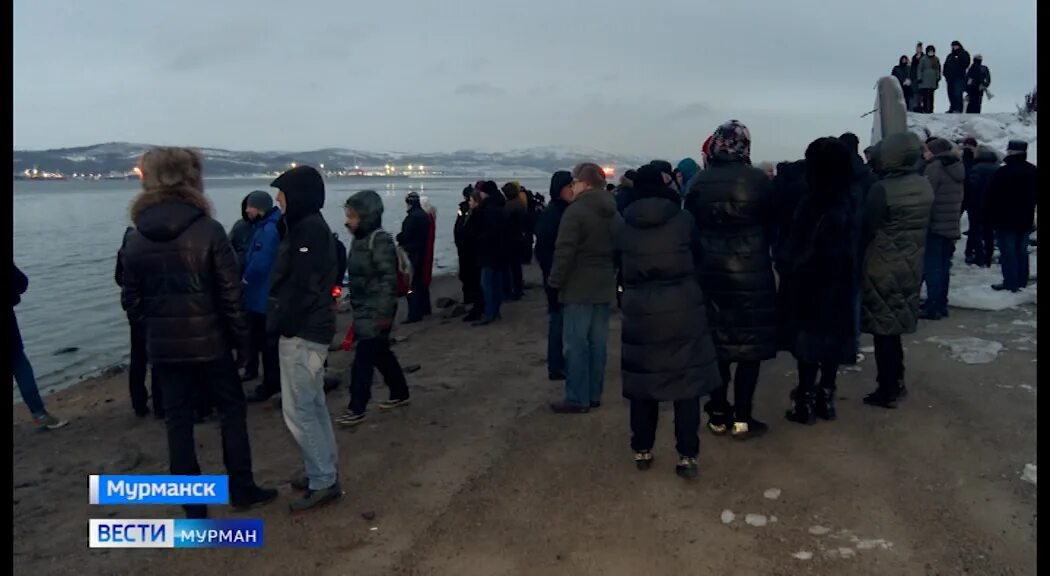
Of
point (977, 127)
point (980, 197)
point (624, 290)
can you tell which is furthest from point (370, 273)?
point (977, 127)

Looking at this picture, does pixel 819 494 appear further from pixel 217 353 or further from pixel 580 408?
pixel 217 353

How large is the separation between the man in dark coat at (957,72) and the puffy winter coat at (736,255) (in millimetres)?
17162

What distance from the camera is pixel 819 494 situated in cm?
452

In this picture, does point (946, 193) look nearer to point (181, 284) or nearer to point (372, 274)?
point (372, 274)

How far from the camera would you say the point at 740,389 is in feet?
17.4

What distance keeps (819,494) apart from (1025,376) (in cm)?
325

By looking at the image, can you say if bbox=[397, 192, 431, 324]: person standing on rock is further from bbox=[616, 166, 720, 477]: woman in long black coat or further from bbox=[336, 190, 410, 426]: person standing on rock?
bbox=[616, 166, 720, 477]: woman in long black coat

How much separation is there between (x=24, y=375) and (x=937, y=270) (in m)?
8.87

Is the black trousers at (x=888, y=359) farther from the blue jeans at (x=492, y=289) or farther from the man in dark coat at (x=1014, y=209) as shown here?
the blue jeans at (x=492, y=289)

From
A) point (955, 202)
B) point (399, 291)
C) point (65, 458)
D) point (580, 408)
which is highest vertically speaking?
point (955, 202)

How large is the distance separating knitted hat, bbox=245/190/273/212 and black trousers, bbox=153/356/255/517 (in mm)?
2505

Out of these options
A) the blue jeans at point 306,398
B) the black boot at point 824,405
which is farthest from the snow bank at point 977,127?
the blue jeans at point 306,398

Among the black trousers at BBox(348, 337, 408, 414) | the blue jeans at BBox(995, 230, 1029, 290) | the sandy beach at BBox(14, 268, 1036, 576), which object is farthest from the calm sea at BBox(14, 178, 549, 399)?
the blue jeans at BBox(995, 230, 1029, 290)
